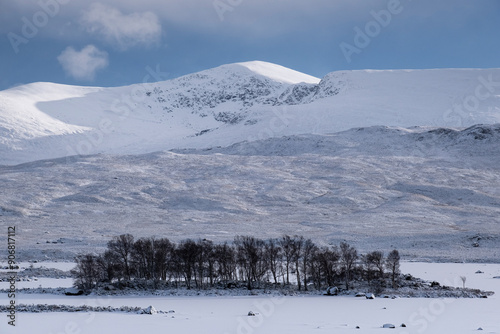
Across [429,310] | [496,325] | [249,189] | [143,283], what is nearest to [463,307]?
[429,310]

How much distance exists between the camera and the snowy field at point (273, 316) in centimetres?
3089

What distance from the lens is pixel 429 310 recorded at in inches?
1481

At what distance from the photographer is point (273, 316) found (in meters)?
35.8

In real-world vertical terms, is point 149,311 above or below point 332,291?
below

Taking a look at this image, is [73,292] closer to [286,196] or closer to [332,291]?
[332,291]

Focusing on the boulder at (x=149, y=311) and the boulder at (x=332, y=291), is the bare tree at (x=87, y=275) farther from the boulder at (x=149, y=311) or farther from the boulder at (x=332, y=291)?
the boulder at (x=332, y=291)

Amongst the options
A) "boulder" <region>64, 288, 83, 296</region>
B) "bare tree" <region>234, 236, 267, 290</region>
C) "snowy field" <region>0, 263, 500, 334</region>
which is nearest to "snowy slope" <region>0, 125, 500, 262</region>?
"boulder" <region>64, 288, 83, 296</region>

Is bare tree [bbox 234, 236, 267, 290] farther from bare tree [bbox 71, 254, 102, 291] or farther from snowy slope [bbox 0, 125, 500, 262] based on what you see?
snowy slope [bbox 0, 125, 500, 262]

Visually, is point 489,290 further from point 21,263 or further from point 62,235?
point 62,235

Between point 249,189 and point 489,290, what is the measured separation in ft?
319

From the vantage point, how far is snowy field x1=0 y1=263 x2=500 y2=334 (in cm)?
3089

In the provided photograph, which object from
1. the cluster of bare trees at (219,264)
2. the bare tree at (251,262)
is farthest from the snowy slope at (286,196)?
the bare tree at (251,262)

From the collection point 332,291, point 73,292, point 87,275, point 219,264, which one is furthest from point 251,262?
point 73,292

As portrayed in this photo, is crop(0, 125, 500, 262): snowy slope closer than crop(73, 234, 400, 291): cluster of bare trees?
No
